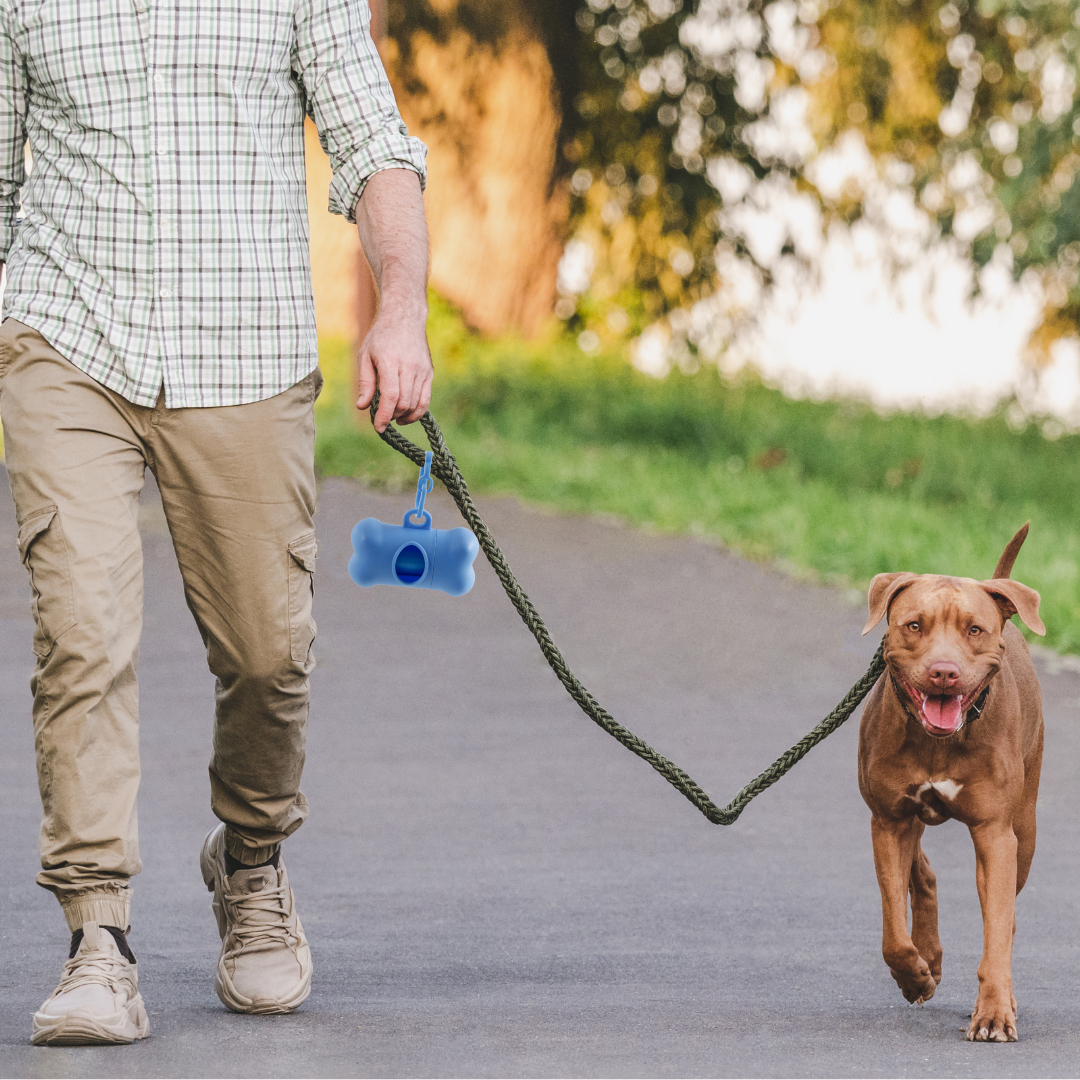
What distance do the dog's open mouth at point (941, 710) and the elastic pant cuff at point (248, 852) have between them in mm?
1360

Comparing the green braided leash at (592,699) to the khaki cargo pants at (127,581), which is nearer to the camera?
the khaki cargo pants at (127,581)

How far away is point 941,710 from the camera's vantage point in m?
3.46

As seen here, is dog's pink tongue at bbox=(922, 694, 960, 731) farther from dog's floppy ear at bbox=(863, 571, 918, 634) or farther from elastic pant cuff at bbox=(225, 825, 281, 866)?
elastic pant cuff at bbox=(225, 825, 281, 866)

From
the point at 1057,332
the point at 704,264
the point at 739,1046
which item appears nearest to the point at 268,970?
the point at 739,1046

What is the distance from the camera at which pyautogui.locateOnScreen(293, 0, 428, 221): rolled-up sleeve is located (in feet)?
11.8

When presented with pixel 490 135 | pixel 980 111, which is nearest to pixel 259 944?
pixel 490 135

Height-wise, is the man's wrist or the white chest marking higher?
the man's wrist

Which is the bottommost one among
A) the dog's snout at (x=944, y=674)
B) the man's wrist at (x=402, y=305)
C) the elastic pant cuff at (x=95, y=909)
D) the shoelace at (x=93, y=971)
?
the shoelace at (x=93, y=971)

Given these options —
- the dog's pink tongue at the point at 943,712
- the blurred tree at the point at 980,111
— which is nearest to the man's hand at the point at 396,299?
the dog's pink tongue at the point at 943,712

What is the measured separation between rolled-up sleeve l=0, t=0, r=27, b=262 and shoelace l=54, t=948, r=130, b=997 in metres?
1.43

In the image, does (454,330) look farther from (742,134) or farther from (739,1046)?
(739,1046)

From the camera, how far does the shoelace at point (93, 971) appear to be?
130 inches

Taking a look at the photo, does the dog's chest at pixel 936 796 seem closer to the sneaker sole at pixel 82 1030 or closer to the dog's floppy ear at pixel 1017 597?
the dog's floppy ear at pixel 1017 597

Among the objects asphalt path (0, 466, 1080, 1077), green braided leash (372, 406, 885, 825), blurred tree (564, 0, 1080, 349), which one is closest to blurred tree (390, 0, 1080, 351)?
blurred tree (564, 0, 1080, 349)
